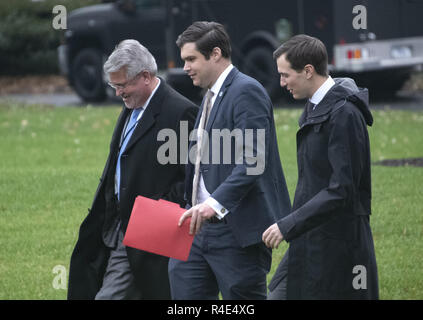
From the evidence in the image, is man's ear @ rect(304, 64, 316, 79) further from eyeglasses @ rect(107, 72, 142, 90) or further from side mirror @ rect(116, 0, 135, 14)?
side mirror @ rect(116, 0, 135, 14)

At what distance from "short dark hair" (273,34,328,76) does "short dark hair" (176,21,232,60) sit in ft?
1.53

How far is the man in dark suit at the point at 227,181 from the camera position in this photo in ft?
13.8

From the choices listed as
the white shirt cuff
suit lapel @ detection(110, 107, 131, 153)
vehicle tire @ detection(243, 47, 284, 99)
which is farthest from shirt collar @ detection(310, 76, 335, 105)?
vehicle tire @ detection(243, 47, 284, 99)

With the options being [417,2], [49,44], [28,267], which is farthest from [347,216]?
[49,44]

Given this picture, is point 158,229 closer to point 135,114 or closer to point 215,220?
point 215,220

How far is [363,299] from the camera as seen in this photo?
12.9 feet

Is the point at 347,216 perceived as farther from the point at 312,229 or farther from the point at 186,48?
the point at 186,48

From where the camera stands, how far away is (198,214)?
164 inches

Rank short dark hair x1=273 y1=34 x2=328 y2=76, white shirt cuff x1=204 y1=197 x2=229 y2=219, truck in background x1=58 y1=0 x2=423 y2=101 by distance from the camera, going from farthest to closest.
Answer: truck in background x1=58 y1=0 x2=423 y2=101 < white shirt cuff x1=204 y1=197 x2=229 y2=219 < short dark hair x1=273 y1=34 x2=328 y2=76

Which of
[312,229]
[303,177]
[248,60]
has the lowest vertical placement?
[312,229]

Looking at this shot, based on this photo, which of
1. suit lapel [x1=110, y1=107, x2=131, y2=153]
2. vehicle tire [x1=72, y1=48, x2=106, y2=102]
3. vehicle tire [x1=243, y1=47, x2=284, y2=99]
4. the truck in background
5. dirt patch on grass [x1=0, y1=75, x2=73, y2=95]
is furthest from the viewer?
dirt patch on grass [x1=0, y1=75, x2=73, y2=95]

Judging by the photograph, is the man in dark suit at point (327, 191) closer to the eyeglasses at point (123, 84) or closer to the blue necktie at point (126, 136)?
the eyeglasses at point (123, 84)

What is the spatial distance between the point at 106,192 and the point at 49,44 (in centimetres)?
2603

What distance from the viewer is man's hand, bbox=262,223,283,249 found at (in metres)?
3.88
